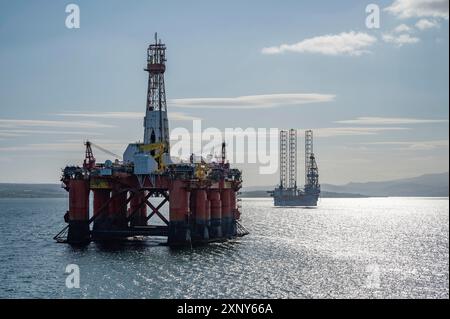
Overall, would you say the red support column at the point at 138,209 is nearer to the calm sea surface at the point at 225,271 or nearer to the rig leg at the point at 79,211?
the calm sea surface at the point at 225,271

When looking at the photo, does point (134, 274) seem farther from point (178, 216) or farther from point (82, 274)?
point (178, 216)

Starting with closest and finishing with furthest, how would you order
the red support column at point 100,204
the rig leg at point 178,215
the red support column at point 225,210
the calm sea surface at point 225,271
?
the calm sea surface at point 225,271 < the rig leg at point 178,215 < the red support column at point 100,204 < the red support column at point 225,210

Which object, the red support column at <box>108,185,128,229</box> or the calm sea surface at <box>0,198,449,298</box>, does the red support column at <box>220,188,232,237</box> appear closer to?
the calm sea surface at <box>0,198,449,298</box>

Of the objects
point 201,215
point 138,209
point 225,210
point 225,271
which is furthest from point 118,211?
point 225,271

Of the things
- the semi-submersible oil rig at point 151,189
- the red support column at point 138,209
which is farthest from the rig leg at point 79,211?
the red support column at point 138,209

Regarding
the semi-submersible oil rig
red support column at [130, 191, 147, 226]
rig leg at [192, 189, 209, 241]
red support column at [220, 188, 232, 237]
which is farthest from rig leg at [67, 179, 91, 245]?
red support column at [220, 188, 232, 237]

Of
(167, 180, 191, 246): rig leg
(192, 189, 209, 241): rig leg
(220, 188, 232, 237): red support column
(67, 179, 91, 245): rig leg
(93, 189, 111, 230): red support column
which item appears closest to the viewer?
(167, 180, 191, 246): rig leg

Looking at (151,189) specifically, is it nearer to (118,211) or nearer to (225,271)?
(118,211)
